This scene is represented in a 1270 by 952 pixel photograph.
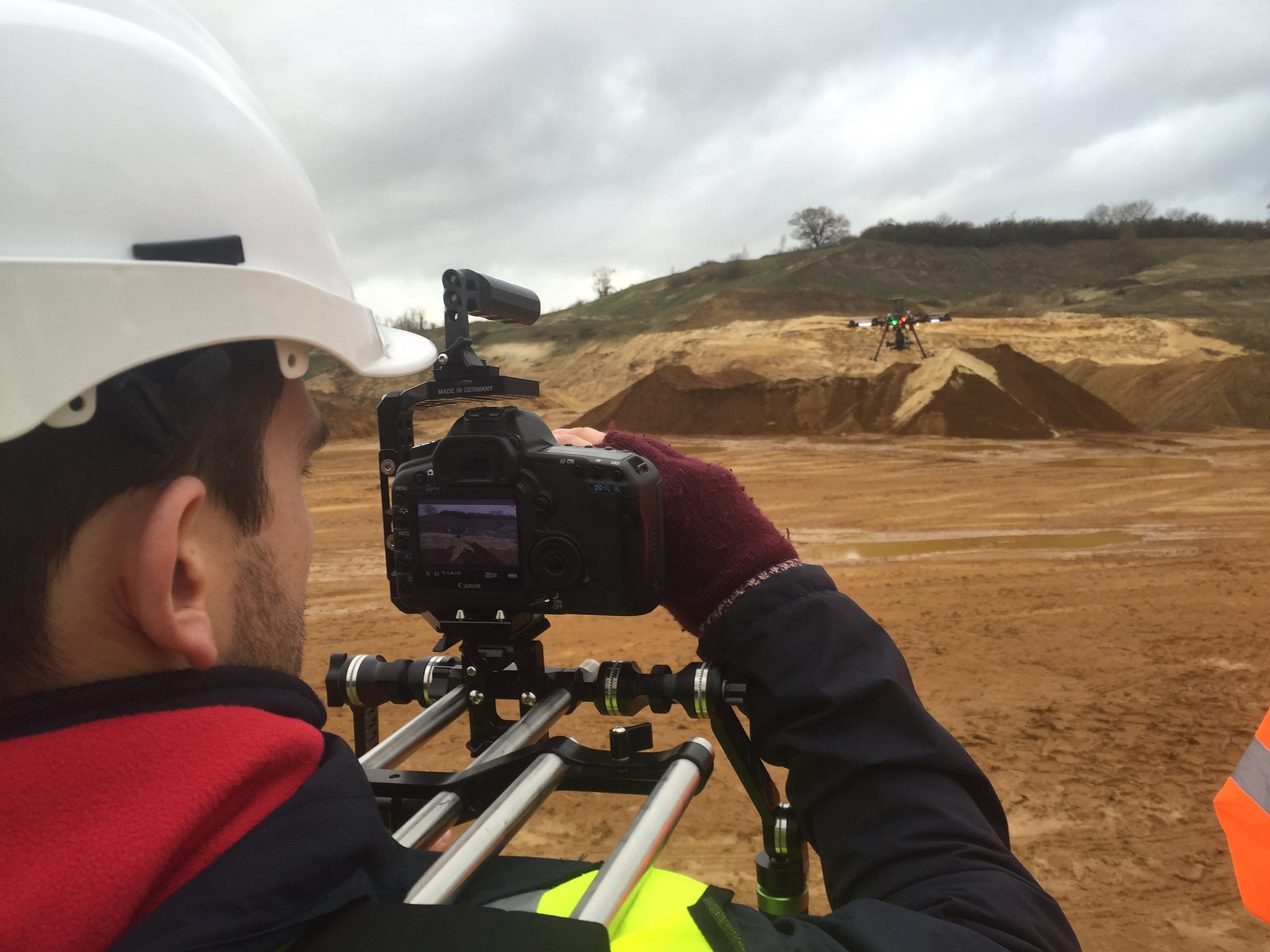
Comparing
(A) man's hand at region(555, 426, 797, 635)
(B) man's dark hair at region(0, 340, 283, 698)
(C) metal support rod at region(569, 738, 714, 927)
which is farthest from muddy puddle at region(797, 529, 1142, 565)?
(B) man's dark hair at region(0, 340, 283, 698)

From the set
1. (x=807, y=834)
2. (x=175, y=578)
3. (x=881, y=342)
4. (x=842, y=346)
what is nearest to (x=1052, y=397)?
(x=881, y=342)

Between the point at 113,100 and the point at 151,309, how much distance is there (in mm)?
259

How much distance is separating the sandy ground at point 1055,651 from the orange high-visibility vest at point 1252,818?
3.91 ft

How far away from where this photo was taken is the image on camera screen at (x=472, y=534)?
1.41 m

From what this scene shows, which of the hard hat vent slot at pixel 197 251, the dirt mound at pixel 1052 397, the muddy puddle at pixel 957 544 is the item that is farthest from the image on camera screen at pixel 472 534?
the dirt mound at pixel 1052 397

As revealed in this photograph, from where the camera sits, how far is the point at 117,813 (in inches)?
26.4

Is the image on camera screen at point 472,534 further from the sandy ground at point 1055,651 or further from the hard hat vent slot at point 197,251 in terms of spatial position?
the sandy ground at point 1055,651

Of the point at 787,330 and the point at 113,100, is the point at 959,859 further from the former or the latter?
the point at 787,330

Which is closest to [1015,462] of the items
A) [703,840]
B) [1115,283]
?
[703,840]

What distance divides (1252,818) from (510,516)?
179cm

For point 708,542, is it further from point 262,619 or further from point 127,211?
point 127,211

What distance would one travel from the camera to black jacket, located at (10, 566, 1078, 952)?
0.71m

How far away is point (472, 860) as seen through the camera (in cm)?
96

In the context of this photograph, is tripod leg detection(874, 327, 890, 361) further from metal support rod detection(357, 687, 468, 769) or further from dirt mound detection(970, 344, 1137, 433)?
metal support rod detection(357, 687, 468, 769)
